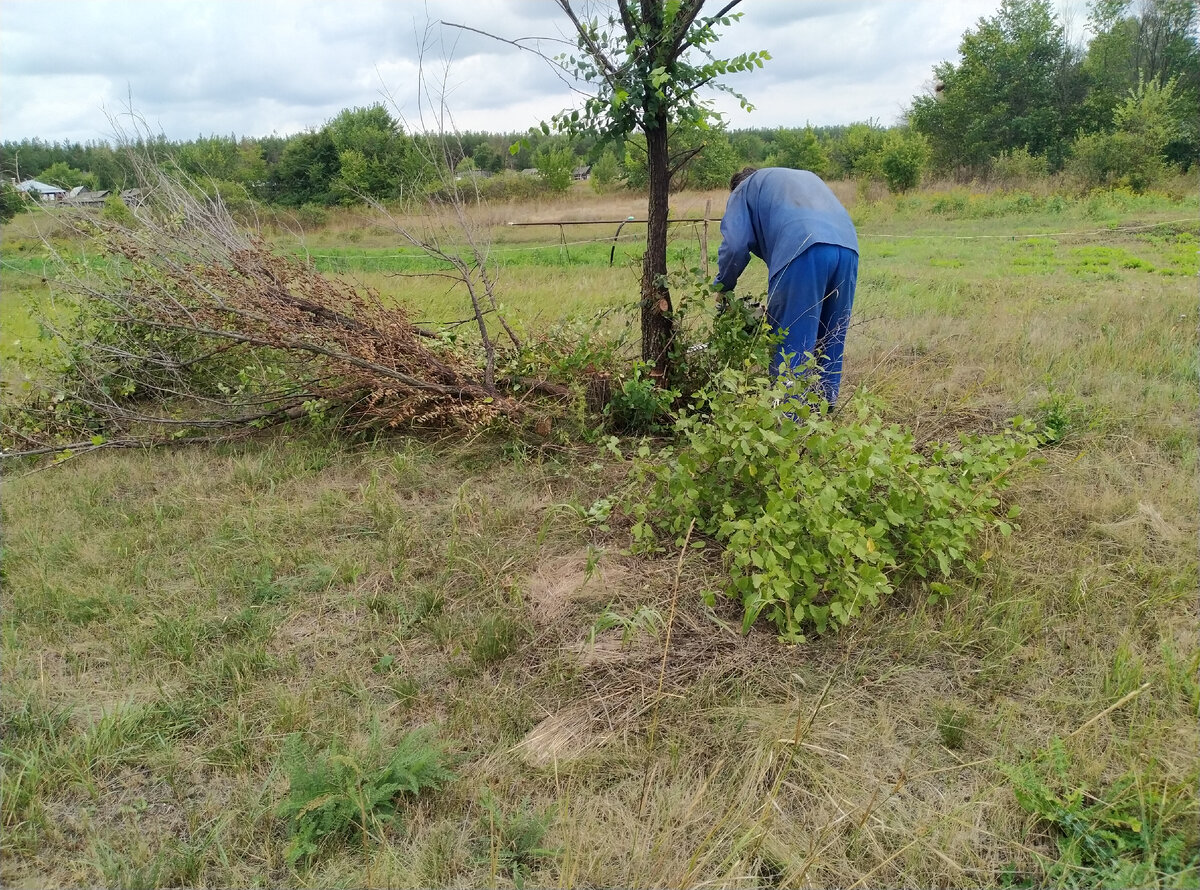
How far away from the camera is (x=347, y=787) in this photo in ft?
6.13

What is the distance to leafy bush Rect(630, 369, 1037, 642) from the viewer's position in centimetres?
241

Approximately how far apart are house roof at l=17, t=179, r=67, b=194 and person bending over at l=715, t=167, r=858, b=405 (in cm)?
446

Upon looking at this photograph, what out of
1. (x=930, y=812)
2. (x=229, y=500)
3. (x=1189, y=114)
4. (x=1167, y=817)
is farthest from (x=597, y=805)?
(x=1189, y=114)

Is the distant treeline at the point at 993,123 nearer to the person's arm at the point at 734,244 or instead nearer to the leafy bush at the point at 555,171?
the leafy bush at the point at 555,171

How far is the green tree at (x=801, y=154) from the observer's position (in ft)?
108

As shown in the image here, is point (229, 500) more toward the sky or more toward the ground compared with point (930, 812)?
more toward the sky

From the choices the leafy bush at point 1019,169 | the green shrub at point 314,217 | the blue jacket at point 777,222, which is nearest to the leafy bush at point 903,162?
the leafy bush at point 1019,169

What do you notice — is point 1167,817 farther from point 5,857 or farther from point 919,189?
point 919,189

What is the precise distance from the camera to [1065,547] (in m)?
3.01

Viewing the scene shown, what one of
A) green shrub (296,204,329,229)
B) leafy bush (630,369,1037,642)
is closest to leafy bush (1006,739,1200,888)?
leafy bush (630,369,1037,642)

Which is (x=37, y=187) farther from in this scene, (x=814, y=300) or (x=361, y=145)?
(x=361, y=145)

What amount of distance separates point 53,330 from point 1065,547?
6023 mm

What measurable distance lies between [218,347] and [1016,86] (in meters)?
42.1

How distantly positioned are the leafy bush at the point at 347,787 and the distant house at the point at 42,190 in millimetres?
4467
